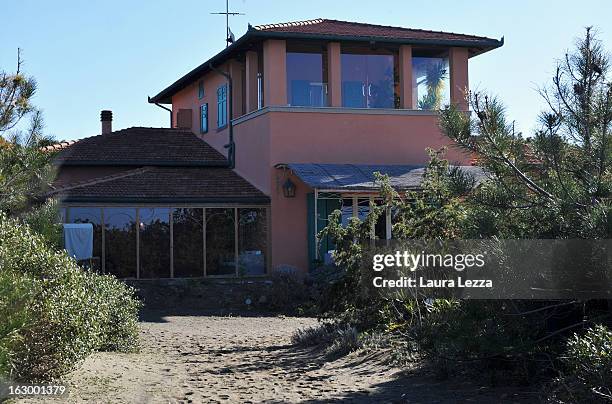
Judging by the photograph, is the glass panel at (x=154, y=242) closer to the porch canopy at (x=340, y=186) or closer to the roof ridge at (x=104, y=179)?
the roof ridge at (x=104, y=179)

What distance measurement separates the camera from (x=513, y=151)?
7406 millimetres

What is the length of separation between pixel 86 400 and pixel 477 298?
12.4ft

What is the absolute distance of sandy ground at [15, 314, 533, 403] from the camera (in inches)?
314

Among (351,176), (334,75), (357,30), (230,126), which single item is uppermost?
(357,30)

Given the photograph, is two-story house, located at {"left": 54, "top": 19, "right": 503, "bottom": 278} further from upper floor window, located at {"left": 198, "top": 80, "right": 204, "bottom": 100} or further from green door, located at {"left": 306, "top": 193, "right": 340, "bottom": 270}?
upper floor window, located at {"left": 198, "top": 80, "right": 204, "bottom": 100}

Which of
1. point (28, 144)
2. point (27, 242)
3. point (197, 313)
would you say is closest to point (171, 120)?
point (197, 313)

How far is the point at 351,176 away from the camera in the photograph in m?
20.5

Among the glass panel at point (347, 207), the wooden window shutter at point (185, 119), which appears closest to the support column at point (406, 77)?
the glass panel at point (347, 207)

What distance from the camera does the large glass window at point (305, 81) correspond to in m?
22.2

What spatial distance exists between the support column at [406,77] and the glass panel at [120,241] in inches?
307

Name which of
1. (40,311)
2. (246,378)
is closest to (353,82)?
(246,378)

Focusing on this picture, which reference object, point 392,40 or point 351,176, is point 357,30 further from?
point 351,176

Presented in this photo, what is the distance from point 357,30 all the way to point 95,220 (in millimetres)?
8664

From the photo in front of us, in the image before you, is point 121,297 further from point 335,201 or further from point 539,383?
point 335,201
